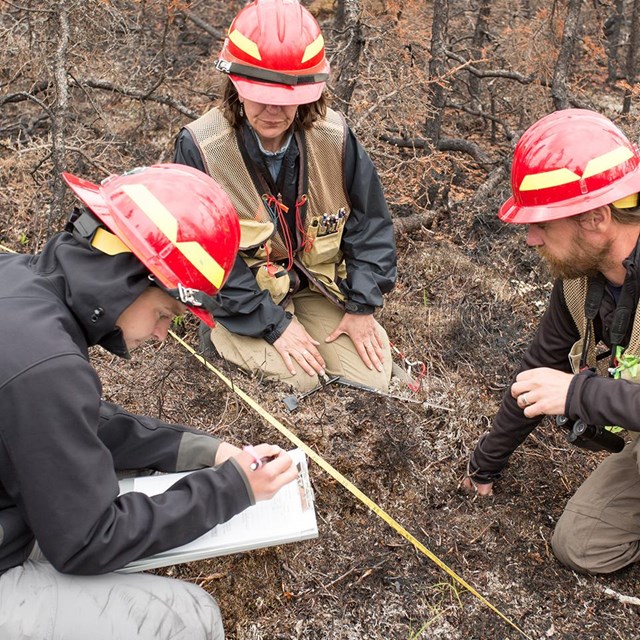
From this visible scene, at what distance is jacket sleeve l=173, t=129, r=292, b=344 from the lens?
3693mm

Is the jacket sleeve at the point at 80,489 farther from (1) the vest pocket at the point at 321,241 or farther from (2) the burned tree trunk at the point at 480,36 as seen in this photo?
(2) the burned tree trunk at the point at 480,36

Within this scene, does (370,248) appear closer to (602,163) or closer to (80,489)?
(602,163)

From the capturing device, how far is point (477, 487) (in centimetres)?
329

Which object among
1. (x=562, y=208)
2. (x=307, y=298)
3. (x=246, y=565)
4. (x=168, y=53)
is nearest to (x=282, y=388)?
(x=307, y=298)

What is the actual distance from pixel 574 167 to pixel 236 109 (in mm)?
1728

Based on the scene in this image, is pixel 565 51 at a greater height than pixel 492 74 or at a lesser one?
greater

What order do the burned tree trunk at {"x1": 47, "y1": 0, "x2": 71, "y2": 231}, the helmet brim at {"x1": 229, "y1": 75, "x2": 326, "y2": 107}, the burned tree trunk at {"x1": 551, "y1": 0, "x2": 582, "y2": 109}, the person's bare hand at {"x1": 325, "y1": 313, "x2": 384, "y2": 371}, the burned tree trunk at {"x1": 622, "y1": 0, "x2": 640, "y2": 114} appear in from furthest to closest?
the burned tree trunk at {"x1": 622, "y1": 0, "x2": 640, "y2": 114}
the burned tree trunk at {"x1": 551, "y1": 0, "x2": 582, "y2": 109}
the burned tree trunk at {"x1": 47, "y1": 0, "x2": 71, "y2": 231}
the person's bare hand at {"x1": 325, "y1": 313, "x2": 384, "y2": 371}
the helmet brim at {"x1": 229, "y1": 75, "x2": 326, "y2": 107}

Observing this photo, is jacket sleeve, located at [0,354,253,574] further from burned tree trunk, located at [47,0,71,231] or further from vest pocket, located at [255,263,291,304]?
burned tree trunk, located at [47,0,71,231]

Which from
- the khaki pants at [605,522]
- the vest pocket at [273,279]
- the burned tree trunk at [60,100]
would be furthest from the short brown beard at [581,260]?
the burned tree trunk at [60,100]

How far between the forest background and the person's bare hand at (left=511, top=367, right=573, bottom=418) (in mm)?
845

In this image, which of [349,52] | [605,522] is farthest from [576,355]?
[349,52]

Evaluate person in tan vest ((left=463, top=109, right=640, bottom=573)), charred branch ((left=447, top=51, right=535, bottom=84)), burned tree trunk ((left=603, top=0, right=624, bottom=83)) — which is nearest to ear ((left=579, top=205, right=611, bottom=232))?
person in tan vest ((left=463, top=109, right=640, bottom=573))

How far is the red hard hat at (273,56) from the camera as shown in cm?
323

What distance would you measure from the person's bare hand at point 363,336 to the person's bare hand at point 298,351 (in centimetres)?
21
